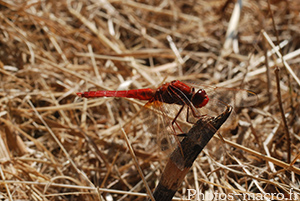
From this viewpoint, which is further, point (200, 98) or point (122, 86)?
point (122, 86)

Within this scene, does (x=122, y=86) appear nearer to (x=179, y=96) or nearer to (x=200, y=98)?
(x=179, y=96)

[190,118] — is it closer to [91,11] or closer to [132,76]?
[132,76]

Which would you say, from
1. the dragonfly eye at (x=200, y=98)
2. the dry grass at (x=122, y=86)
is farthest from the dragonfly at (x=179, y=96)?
the dry grass at (x=122, y=86)

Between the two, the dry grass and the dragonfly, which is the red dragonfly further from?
the dry grass

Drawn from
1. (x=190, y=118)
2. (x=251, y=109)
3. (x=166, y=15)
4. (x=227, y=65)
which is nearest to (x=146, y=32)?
(x=166, y=15)

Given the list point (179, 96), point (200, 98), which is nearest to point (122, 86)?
point (179, 96)

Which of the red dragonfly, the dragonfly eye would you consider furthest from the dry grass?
the dragonfly eye
